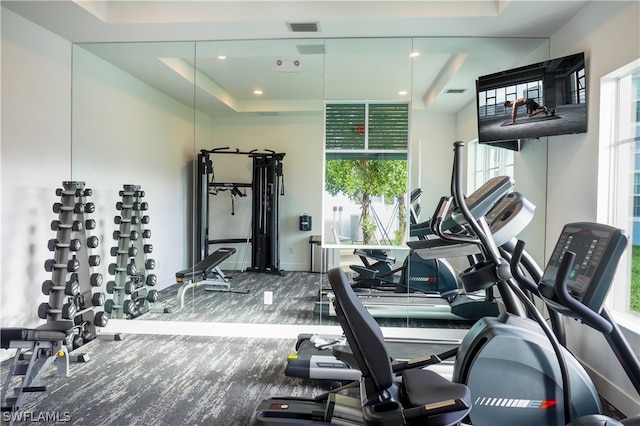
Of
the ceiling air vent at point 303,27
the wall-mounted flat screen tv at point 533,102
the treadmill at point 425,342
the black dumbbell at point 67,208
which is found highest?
the ceiling air vent at point 303,27

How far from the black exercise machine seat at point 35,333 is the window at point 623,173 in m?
3.80

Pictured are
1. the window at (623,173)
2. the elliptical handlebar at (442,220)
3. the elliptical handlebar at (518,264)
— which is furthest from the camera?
the window at (623,173)

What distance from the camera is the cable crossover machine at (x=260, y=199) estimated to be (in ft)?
16.7

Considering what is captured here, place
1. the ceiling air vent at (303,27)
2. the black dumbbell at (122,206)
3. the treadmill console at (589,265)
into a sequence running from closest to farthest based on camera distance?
the treadmill console at (589,265)
the ceiling air vent at (303,27)
the black dumbbell at (122,206)

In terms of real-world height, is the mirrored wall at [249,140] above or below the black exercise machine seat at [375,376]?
above

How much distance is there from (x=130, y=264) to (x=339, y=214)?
229 centimetres

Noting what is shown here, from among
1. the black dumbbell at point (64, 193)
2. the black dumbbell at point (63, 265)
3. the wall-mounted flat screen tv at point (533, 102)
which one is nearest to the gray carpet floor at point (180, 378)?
the black dumbbell at point (63, 265)

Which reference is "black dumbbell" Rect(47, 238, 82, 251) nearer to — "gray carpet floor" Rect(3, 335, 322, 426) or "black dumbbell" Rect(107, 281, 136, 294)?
"black dumbbell" Rect(107, 281, 136, 294)

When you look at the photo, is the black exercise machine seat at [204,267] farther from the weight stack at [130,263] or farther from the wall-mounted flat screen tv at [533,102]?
the wall-mounted flat screen tv at [533,102]

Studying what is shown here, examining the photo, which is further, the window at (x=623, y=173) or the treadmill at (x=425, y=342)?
the window at (x=623, y=173)

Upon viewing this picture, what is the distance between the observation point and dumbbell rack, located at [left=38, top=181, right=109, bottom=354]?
3186mm

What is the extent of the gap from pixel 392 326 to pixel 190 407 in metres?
2.13

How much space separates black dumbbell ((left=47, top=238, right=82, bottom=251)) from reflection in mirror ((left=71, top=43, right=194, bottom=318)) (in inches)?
26.6

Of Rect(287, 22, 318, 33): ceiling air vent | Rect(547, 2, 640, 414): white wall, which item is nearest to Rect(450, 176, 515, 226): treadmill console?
Rect(547, 2, 640, 414): white wall
